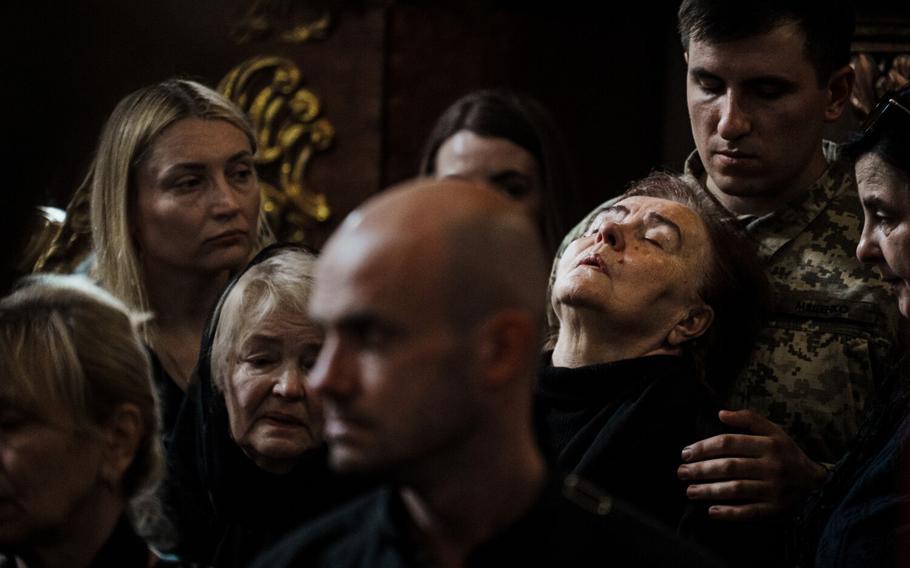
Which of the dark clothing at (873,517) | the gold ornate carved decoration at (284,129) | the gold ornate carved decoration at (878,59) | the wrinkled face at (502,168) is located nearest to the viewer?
the dark clothing at (873,517)

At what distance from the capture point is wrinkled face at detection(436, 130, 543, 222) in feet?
11.5

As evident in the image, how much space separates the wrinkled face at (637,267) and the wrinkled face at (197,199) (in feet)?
2.39

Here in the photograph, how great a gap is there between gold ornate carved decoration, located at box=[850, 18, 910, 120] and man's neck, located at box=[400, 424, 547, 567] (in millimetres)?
1801

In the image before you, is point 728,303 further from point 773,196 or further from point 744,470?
point 744,470

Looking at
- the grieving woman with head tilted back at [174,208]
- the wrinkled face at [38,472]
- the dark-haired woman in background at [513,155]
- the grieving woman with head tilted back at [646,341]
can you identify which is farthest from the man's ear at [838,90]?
the wrinkled face at [38,472]

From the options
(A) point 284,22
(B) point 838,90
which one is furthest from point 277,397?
(A) point 284,22

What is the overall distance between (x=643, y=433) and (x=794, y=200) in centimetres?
56

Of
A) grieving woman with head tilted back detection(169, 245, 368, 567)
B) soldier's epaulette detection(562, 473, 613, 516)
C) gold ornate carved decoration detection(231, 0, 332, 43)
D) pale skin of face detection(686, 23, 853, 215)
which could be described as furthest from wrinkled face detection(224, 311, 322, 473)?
gold ornate carved decoration detection(231, 0, 332, 43)

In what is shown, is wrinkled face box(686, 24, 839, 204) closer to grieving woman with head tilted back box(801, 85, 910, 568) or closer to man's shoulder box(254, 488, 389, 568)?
grieving woman with head tilted back box(801, 85, 910, 568)

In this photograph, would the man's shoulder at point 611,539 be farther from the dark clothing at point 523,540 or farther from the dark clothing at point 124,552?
the dark clothing at point 124,552

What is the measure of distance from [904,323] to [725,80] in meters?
0.50

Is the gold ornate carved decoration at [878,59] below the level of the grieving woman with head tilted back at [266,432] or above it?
above

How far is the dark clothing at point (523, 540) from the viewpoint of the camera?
5.13 ft

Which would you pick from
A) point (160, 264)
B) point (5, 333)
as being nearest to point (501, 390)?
point (5, 333)
